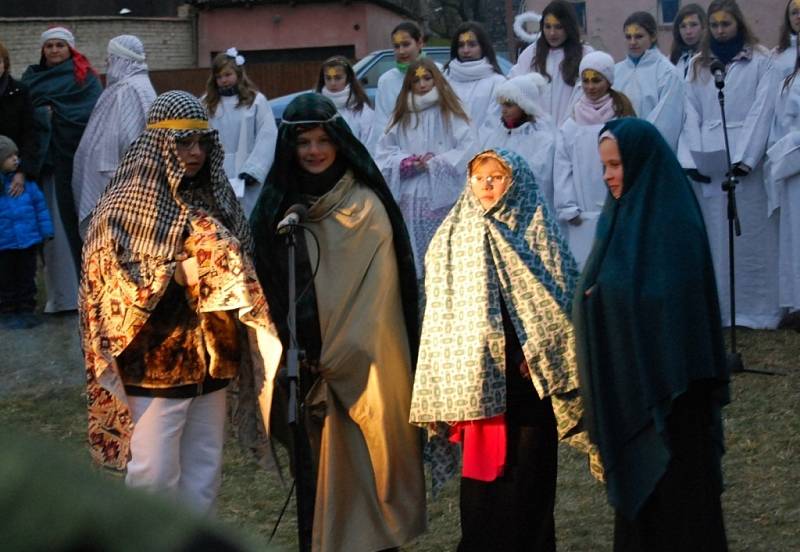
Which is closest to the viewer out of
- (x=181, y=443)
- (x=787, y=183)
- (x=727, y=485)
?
(x=181, y=443)

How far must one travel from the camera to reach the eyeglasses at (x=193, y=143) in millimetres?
4746

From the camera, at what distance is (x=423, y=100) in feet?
32.6

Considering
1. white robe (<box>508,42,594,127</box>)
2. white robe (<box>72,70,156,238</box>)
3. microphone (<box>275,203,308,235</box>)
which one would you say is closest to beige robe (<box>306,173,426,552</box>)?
microphone (<box>275,203,308,235</box>)

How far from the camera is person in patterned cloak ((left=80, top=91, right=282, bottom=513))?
4.68 metres

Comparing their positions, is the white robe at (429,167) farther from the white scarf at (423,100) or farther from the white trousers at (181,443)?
the white trousers at (181,443)

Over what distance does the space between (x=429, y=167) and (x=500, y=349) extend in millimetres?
4882

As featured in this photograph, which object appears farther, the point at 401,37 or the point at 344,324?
the point at 401,37

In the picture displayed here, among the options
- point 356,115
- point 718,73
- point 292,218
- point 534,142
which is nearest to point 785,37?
point 718,73

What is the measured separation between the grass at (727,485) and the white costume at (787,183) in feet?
3.81

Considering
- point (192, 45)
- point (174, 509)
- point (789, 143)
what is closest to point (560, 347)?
point (174, 509)

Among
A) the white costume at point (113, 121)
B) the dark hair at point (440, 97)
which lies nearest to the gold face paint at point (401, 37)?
the dark hair at point (440, 97)

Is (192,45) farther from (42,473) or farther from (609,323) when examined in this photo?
(42,473)

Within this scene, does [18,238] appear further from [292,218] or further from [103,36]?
[103,36]

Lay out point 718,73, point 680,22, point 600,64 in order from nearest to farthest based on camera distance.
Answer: point 718,73 < point 600,64 < point 680,22
